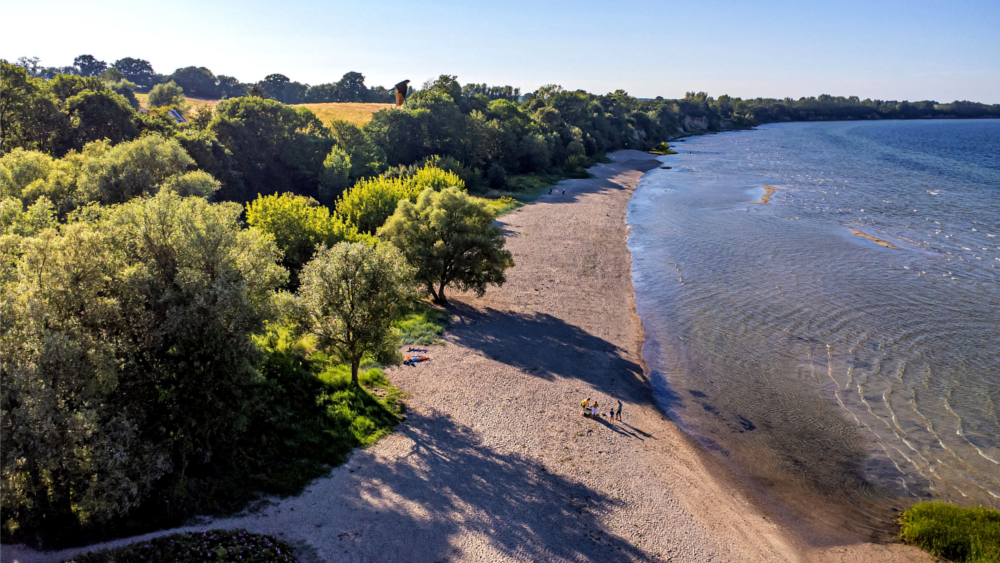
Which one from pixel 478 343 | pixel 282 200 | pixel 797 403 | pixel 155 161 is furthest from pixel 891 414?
pixel 155 161

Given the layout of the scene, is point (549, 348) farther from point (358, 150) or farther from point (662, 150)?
point (662, 150)

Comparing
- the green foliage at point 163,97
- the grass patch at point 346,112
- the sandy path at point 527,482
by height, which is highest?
the green foliage at point 163,97

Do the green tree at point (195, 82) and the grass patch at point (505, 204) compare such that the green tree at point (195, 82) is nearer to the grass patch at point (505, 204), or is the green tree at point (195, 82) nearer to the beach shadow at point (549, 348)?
the grass patch at point (505, 204)

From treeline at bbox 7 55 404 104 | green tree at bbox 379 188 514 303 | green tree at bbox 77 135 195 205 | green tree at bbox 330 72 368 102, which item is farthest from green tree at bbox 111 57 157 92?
green tree at bbox 379 188 514 303

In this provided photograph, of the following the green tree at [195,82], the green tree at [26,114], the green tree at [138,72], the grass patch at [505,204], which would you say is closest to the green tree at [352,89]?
the green tree at [195,82]

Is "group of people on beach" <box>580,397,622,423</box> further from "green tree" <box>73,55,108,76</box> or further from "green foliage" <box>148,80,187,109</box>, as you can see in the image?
"green tree" <box>73,55,108,76</box>

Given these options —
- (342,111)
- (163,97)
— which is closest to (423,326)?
(342,111)
